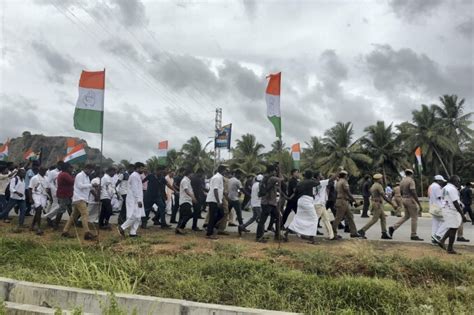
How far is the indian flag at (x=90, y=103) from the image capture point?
344 inches

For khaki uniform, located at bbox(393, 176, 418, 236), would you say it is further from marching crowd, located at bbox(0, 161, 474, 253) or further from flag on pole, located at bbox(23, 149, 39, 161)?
flag on pole, located at bbox(23, 149, 39, 161)

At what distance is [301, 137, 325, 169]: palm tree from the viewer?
144ft

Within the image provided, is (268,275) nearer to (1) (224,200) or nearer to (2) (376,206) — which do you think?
(1) (224,200)

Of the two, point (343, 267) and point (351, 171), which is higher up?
point (351, 171)

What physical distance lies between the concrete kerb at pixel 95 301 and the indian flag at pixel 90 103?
3.81 meters

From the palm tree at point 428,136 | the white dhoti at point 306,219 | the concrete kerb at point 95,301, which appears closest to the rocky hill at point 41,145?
the palm tree at point 428,136

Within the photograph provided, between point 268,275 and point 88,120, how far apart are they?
5051 millimetres

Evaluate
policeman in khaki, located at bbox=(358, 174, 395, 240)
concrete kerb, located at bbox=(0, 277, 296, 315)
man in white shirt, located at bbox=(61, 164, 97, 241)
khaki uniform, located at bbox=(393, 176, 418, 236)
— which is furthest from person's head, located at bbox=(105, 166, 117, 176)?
khaki uniform, located at bbox=(393, 176, 418, 236)

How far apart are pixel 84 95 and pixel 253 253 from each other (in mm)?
4729

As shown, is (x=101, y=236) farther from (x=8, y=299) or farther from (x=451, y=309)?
(x=451, y=309)

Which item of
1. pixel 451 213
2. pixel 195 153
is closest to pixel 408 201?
pixel 451 213

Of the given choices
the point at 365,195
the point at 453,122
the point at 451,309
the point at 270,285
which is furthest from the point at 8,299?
the point at 453,122

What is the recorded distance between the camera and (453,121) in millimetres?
43344

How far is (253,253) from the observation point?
781cm
